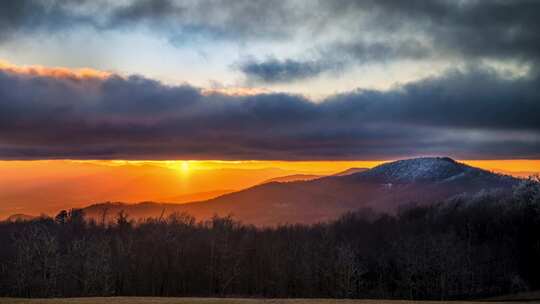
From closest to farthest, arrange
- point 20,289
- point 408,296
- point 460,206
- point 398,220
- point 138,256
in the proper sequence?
point 20,289, point 408,296, point 138,256, point 460,206, point 398,220

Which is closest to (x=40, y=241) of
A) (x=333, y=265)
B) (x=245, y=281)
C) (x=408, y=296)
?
(x=245, y=281)

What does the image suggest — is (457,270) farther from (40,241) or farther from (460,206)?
(40,241)

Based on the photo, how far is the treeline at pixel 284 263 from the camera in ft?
342

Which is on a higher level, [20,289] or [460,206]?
[460,206]

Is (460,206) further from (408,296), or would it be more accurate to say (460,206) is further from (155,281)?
(155,281)

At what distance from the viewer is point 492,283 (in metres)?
114

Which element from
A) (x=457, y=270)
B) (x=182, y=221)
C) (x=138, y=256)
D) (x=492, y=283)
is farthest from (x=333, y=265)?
(x=182, y=221)

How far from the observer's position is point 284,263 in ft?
398

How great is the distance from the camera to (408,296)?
351 feet

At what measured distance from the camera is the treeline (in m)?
104

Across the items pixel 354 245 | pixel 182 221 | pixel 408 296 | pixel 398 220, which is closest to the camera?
pixel 408 296

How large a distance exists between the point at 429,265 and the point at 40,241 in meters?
74.9

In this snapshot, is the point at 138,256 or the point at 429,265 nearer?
the point at 429,265

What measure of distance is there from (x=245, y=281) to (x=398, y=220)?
262ft
